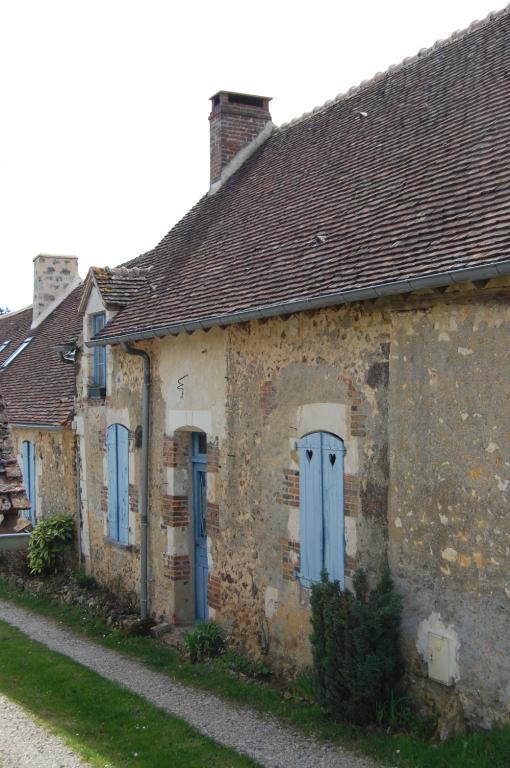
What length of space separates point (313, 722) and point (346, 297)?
3.59m

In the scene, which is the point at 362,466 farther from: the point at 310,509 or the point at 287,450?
the point at 287,450

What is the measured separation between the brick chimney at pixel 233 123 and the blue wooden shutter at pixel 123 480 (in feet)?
16.0

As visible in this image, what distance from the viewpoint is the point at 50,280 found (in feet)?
72.7

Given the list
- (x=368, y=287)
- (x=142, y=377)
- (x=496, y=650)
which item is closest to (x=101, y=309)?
(x=142, y=377)

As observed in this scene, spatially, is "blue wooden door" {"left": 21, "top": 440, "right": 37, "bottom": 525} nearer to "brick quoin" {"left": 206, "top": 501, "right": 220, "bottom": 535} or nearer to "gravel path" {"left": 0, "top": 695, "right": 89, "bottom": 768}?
"brick quoin" {"left": 206, "top": 501, "right": 220, "bottom": 535}

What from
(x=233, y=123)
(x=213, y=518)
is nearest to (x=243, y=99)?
(x=233, y=123)

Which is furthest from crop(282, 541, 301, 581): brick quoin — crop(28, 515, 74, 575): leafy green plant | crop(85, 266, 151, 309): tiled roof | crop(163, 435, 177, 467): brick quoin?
crop(28, 515, 74, 575): leafy green plant

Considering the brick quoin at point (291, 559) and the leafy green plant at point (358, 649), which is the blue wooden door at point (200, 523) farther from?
the leafy green plant at point (358, 649)

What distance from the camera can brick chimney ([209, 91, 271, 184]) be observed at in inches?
556

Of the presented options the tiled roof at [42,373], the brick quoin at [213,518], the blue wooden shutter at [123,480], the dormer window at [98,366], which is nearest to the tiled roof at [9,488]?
the brick quoin at [213,518]

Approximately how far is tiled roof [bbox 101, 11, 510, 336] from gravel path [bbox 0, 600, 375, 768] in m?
3.73

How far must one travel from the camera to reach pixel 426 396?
6.64m

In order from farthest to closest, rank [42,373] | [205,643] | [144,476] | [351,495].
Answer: [42,373] < [144,476] < [205,643] < [351,495]

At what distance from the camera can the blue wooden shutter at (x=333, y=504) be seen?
759 cm
